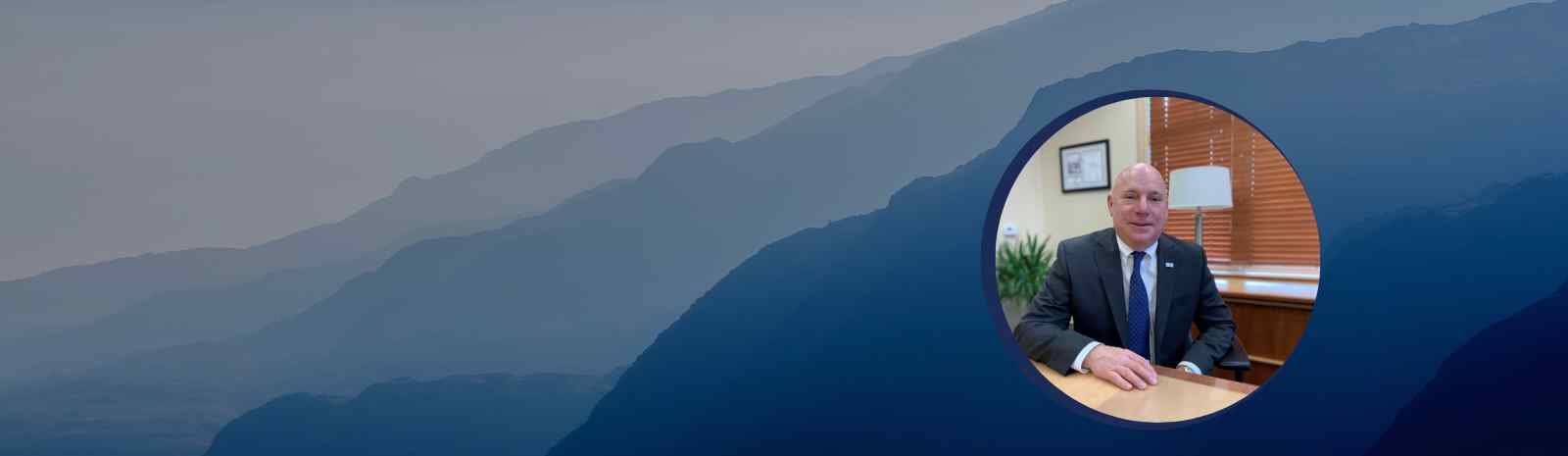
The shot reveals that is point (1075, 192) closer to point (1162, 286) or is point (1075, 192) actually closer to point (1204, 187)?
point (1204, 187)

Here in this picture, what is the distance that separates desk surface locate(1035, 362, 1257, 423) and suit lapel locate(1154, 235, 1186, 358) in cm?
47

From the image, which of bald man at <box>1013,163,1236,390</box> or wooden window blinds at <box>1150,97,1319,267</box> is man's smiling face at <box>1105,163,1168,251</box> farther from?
wooden window blinds at <box>1150,97,1319,267</box>

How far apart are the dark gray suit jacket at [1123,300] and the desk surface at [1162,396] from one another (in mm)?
435

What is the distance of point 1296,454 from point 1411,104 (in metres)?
0.76

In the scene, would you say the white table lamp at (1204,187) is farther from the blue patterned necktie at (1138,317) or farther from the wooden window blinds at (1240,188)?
the blue patterned necktie at (1138,317)

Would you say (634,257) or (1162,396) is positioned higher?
(634,257)

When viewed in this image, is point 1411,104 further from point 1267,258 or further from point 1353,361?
point 1267,258

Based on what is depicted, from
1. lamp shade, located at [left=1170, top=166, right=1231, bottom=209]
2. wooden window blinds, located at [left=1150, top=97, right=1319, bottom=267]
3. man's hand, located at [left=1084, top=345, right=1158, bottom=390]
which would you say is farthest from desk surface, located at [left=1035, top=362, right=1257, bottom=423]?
wooden window blinds, located at [left=1150, top=97, right=1319, bottom=267]

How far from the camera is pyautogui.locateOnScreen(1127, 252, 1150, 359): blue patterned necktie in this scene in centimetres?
244

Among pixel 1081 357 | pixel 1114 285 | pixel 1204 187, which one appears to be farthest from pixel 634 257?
pixel 1204 187

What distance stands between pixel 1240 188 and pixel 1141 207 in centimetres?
203

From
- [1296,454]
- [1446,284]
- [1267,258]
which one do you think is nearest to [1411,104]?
[1446,284]

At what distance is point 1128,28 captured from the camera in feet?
5.13

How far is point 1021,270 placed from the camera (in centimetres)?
467
